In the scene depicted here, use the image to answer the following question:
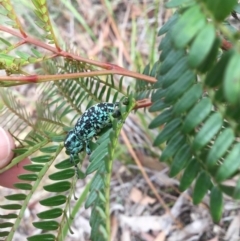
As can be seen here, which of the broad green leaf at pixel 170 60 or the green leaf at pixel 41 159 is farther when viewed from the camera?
the green leaf at pixel 41 159

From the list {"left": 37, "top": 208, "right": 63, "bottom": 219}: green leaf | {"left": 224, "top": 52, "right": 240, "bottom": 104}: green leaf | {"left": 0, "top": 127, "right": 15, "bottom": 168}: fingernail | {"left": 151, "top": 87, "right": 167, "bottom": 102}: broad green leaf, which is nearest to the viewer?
{"left": 224, "top": 52, "right": 240, "bottom": 104}: green leaf

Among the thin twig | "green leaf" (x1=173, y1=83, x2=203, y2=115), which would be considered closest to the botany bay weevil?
"green leaf" (x1=173, y1=83, x2=203, y2=115)

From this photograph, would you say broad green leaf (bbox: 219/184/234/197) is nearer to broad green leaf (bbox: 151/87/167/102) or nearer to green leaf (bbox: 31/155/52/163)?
broad green leaf (bbox: 151/87/167/102)

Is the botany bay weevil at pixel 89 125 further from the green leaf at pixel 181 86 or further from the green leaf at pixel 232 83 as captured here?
the green leaf at pixel 232 83

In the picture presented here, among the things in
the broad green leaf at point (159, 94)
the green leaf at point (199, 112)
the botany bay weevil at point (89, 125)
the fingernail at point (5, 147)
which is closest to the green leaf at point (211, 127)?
the green leaf at point (199, 112)

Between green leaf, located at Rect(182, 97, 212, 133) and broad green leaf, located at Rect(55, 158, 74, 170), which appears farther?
broad green leaf, located at Rect(55, 158, 74, 170)
